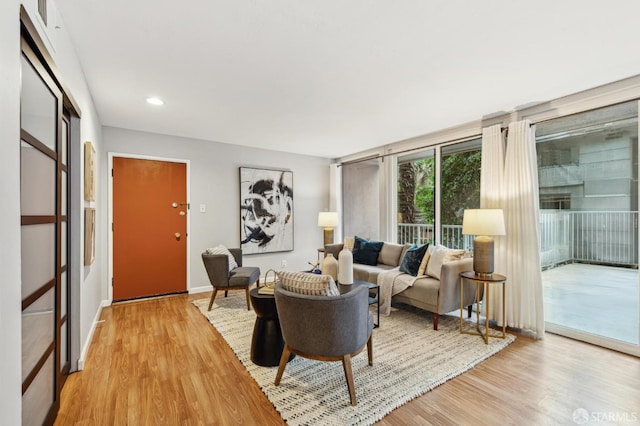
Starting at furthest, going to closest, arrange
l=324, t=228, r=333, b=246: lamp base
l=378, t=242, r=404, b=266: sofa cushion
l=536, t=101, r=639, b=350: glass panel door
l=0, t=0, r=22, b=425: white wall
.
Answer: l=324, t=228, r=333, b=246: lamp base, l=378, t=242, r=404, b=266: sofa cushion, l=536, t=101, r=639, b=350: glass panel door, l=0, t=0, r=22, b=425: white wall

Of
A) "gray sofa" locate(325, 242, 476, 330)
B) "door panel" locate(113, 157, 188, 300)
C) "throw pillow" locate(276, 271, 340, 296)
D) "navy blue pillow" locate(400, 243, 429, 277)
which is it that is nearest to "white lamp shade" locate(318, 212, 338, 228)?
"gray sofa" locate(325, 242, 476, 330)

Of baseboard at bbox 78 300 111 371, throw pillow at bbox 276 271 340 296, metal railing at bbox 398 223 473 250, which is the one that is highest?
metal railing at bbox 398 223 473 250

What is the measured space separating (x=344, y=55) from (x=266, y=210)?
A: 11.0 feet

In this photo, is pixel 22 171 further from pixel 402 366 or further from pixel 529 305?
pixel 529 305

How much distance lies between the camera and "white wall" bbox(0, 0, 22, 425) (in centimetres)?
102

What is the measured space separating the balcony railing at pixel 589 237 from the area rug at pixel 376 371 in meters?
1.07

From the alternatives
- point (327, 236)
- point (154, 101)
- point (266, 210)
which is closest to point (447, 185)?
point (327, 236)

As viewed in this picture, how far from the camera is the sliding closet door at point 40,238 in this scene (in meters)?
1.35

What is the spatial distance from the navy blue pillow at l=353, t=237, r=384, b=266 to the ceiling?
73.4 inches

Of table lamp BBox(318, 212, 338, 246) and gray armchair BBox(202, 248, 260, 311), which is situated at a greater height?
table lamp BBox(318, 212, 338, 246)

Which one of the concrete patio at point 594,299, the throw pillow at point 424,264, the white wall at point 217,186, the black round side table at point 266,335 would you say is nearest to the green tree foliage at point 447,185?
the throw pillow at point 424,264

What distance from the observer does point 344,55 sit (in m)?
2.16

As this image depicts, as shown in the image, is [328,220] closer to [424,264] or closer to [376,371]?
[424,264]

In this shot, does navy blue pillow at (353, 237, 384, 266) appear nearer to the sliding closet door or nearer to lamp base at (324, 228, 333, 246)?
lamp base at (324, 228, 333, 246)
